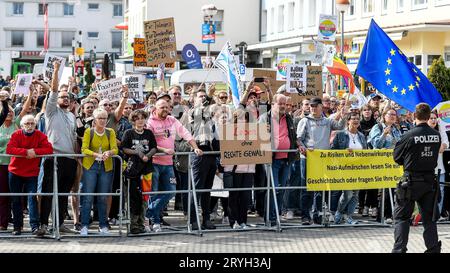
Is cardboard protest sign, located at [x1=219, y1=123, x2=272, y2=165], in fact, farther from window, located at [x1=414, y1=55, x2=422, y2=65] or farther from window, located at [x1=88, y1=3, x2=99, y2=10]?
window, located at [x1=88, y1=3, x2=99, y2=10]

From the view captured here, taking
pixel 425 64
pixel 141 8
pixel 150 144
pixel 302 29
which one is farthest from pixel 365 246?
pixel 141 8

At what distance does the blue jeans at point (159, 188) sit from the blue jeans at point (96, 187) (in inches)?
27.2

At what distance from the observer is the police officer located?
12.6 metres

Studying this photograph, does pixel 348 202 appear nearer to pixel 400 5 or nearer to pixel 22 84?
pixel 22 84

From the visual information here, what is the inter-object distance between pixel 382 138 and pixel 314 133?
1.15m

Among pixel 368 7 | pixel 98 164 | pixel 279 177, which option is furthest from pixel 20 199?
pixel 368 7

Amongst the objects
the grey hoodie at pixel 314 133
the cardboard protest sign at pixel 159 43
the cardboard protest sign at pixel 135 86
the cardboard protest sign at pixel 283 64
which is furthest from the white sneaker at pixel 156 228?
the cardboard protest sign at pixel 283 64

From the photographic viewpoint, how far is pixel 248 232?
15336 mm

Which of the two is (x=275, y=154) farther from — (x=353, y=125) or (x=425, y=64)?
(x=425, y=64)

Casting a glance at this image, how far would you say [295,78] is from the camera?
1962 cm

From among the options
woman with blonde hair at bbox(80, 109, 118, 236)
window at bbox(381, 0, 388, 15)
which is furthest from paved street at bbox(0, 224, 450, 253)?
window at bbox(381, 0, 388, 15)

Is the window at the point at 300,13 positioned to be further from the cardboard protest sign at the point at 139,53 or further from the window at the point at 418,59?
the cardboard protest sign at the point at 139,53

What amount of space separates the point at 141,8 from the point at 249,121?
5237cm

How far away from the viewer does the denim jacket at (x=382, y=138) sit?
16266mm
